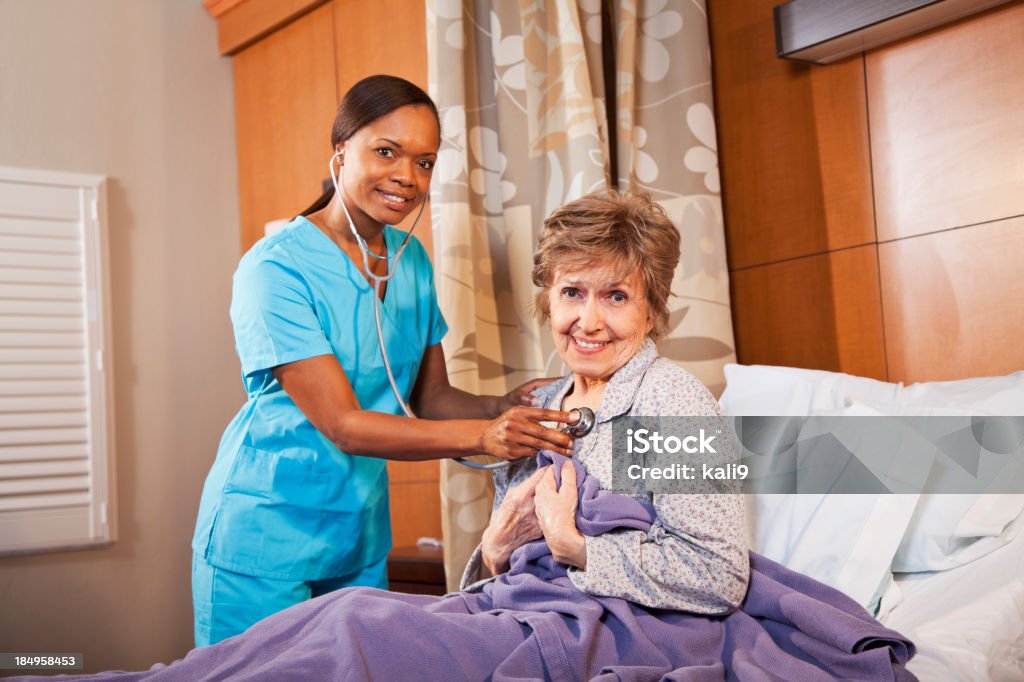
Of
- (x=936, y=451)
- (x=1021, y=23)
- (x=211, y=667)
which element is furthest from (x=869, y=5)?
(x=211, y=667)

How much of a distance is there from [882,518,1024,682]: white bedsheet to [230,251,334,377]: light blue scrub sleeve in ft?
3.29

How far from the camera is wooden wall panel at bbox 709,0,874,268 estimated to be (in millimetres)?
1812

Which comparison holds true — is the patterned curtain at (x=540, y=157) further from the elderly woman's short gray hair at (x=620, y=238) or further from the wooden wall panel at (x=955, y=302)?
the elderly woman's short gray hair at (x=620, y=238)

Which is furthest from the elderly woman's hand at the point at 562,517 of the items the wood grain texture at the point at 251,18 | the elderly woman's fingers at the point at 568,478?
the wood grain texture at the point at 251,18

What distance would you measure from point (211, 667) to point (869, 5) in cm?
148

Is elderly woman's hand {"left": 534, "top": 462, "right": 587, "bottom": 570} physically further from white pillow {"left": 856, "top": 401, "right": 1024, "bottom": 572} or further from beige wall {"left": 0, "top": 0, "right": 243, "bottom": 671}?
beige wall {"left": 0, "top": 0, "right": 243, "bottom": 671}

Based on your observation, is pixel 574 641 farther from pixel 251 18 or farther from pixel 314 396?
pixel 251 18

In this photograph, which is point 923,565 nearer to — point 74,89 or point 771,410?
point 771,410

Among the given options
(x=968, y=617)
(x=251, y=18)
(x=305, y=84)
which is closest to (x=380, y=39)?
(x=305, y=84)

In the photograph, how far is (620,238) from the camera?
139 centimetres

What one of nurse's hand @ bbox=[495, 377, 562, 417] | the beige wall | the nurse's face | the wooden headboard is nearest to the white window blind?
the beige wall

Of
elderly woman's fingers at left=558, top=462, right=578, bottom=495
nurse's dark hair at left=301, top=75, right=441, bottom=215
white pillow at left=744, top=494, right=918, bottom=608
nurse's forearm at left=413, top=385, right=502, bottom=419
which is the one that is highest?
nurse's dark hair at left=301, top=75, right=441, bottom=215

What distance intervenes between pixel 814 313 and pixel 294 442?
3.46 ft

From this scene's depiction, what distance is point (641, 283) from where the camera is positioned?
1.40 metres
